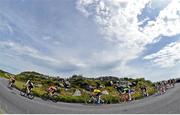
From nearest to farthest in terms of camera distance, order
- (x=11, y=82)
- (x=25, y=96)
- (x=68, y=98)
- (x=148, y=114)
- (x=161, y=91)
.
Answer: (x=148, y=114) < (x=25, y=96) < (x=68, y=98) < (x=11, y=82) < (x=161, y=91)

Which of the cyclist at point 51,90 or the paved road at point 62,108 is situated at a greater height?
the cyclist at point 51,90

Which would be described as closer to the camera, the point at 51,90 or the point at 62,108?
the point at 62,108

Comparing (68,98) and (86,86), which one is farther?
(86,86)

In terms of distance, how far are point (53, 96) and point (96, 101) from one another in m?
6.29

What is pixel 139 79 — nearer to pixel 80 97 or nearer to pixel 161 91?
pixel 161 91

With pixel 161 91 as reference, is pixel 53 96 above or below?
below

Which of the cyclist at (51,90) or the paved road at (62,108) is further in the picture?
the cyclist at (51,90)

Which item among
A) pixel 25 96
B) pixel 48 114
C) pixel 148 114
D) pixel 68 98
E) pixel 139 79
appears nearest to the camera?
→ pixel 48 114

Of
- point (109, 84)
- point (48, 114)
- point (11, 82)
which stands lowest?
point (48, 114)

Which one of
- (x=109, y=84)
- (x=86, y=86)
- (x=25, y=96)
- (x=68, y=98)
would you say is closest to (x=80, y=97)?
(x=68, y=98)

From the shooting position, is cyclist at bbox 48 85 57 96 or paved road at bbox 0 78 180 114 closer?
paved road at bbox 0 78 180 114

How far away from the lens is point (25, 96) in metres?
45.2

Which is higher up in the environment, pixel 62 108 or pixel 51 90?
pixel 51 90

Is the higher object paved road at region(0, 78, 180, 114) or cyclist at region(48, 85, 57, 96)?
cyclist at region(48, 85, 57, 96)
